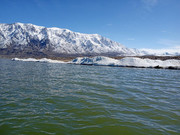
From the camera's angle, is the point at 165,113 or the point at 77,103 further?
the point at 77,103

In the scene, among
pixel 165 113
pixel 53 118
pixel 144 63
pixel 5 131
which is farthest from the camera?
pixel 144 63

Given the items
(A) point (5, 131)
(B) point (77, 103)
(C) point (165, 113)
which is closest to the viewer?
(A) point (5, 131)

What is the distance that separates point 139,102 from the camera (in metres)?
10.3

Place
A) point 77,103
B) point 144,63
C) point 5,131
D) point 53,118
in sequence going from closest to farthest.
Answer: point 5,131, point 53,118, point 77,103, point 144,63

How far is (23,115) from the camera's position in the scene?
750 centimetres

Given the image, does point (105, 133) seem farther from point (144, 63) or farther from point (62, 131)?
point (144, 63)

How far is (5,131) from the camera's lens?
5879mm

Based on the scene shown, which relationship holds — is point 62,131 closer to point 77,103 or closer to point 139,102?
point 77,103

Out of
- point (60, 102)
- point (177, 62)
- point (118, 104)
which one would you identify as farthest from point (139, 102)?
point (177, 62)

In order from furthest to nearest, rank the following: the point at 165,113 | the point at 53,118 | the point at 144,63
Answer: the point at 144,63
the point at 165,113
the point at 53,118

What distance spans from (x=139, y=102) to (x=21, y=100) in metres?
9.33

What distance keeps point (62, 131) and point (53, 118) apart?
4.84 ft

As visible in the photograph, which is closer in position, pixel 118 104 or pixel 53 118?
pixel 53 118

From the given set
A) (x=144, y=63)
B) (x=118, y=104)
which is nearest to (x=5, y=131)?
(x=118, y=104)
